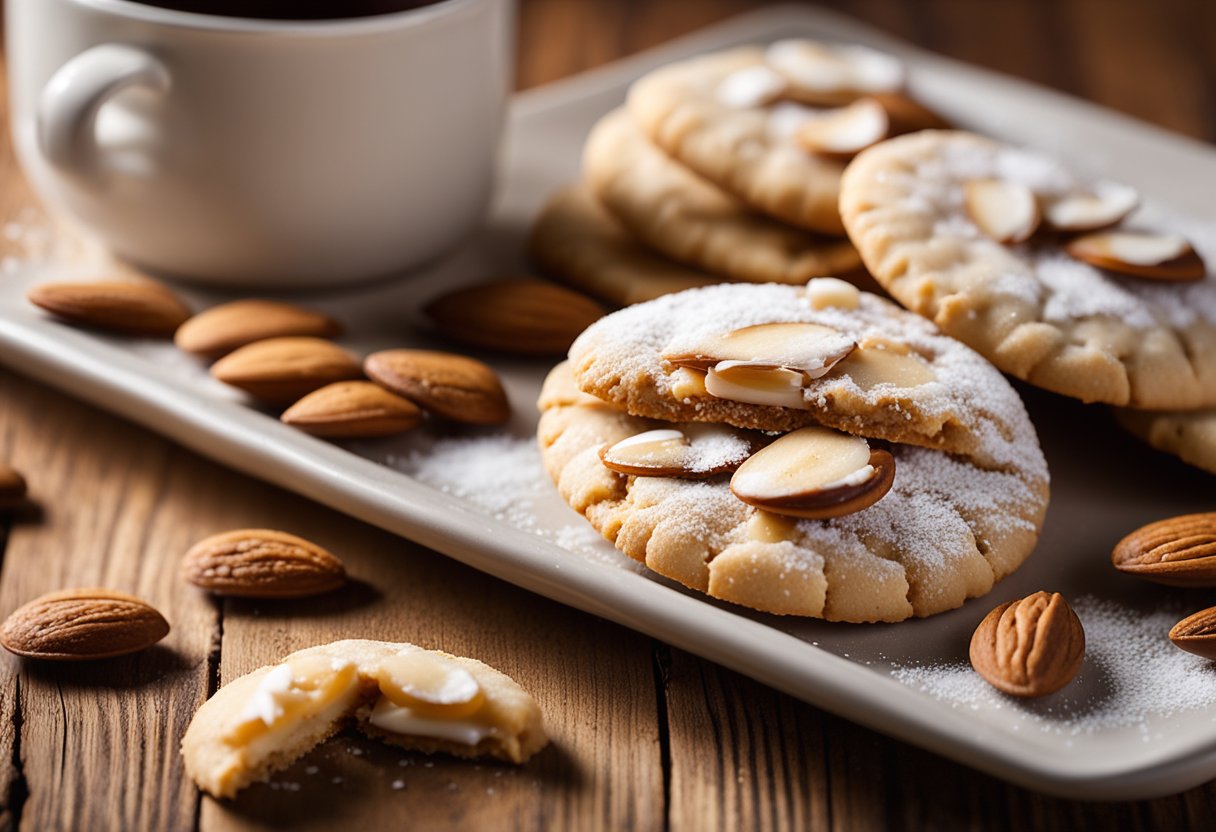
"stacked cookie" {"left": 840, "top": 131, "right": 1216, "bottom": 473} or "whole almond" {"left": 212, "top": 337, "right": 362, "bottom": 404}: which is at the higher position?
"stacked cookie" {"left": 840, "top": 131, "right": 1216, "bottom": 473}

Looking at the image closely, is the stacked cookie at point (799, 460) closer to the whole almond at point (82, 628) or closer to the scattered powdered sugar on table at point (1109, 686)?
the scattered powdered sugar on table at point (1109, 686)

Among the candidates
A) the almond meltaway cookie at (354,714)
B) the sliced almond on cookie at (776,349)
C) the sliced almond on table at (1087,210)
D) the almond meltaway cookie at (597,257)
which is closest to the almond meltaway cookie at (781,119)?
the almond meltaway cookie at (597,257)

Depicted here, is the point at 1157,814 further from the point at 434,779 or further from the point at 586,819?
the point at 434,779

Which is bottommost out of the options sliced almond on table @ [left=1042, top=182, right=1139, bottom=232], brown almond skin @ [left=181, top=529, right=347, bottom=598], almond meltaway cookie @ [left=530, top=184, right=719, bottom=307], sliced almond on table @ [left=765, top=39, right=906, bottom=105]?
brown almond skin @ [left=181, top=529, right=347, bottom=598]

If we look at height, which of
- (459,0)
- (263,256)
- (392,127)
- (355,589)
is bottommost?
(355,589)

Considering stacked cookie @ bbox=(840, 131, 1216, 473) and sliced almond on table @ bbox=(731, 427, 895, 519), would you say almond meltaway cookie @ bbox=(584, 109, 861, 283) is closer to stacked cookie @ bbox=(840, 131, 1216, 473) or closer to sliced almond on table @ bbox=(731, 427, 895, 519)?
stacked cookie @ bbox=(840, 131, 1216, 473)

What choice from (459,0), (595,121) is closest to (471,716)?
(459,0)

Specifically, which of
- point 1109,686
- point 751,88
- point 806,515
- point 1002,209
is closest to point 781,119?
point 751,88

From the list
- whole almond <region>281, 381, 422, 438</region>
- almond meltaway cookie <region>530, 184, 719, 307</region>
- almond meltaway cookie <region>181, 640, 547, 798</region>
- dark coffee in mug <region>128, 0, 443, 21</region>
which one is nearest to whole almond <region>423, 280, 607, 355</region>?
almond meltaway cookie <region>530, 184, 719, 307</region>
